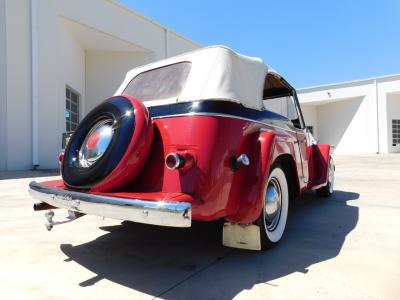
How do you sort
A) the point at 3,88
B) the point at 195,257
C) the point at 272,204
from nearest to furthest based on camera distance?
1. the point at 195,257
2. the point at 272,204
3. the point at 3,88

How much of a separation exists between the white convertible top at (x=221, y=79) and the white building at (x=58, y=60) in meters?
9.06

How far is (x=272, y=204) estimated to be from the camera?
3127 mm

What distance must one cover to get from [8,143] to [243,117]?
9691mm

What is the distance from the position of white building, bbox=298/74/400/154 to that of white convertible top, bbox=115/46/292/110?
74.4ft

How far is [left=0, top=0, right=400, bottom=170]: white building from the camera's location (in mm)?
10469

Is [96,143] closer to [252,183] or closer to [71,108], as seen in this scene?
[252,183]

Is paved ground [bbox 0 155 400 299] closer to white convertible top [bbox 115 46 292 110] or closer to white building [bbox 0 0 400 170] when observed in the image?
white convertible top [bbox 115 46 292 110]

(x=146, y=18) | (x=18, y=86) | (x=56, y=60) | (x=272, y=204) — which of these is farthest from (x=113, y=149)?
(x=146, y=18)

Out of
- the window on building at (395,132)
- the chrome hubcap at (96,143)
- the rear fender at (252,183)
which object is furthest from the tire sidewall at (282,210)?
the window on building at (395,132)

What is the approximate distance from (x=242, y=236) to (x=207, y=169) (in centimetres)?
74

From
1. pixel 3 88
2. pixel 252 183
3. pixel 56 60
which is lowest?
pixel 252 183

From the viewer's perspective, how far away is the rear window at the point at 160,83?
307 cm

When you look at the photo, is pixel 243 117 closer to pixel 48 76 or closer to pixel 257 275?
pixel 257 275

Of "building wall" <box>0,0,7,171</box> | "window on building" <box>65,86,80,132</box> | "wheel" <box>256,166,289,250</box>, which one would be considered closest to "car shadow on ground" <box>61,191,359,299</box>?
"wheel" <box>256,166,289,250</box>
